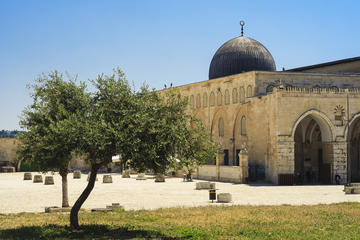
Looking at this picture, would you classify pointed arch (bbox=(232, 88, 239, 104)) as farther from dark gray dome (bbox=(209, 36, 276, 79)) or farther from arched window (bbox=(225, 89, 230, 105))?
dark gray dome (bbox=(209, 36, 276, 79))

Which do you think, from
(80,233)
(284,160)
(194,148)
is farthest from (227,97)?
(80,233)

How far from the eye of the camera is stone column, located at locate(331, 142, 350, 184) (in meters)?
37.2

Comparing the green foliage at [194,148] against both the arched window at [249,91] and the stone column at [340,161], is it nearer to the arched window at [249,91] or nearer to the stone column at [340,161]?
the stone column at [340,161]

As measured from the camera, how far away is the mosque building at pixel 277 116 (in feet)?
122

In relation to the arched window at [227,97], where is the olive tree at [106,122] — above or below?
below

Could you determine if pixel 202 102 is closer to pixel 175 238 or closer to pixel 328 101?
pixel 328 101

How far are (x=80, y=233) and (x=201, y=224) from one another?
14.2 feet

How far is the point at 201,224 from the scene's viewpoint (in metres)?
16.8

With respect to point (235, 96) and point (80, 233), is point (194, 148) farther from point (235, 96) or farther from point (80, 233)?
point (235, 96)

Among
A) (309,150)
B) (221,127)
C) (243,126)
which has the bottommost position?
(309,150)

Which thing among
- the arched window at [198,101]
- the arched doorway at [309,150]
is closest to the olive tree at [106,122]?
the arched doorway at [309,150]

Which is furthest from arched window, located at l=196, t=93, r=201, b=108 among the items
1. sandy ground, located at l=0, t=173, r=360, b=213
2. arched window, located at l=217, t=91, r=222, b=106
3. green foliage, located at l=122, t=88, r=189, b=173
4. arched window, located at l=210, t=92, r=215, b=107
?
green foliage, located at l=122, t=88, r=189, b=173

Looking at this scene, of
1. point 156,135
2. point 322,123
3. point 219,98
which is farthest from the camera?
point 219,98

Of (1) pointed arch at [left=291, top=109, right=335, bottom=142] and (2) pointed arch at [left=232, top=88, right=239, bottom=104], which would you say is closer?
(1) pointed arch at [left=291, top=109, right=335, bottom=142]
